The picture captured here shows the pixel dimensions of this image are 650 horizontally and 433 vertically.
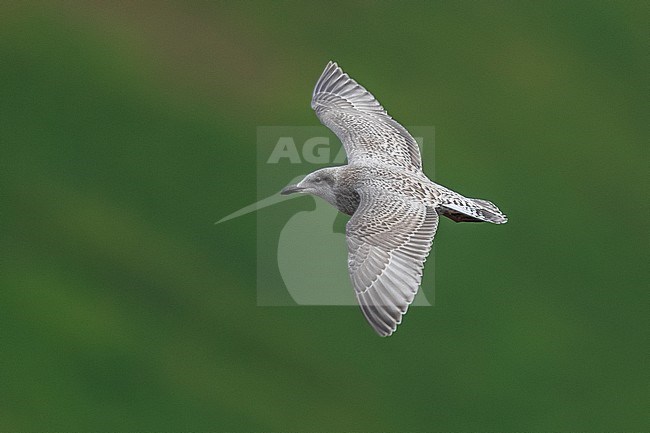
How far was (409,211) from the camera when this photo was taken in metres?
11.4

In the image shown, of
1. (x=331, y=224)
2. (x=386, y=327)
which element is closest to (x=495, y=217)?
(x=386, y=327)

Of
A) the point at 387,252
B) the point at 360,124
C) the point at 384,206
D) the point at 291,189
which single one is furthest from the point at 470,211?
the point at 360,124

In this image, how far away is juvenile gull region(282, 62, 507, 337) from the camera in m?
10.6

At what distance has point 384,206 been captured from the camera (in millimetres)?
11500

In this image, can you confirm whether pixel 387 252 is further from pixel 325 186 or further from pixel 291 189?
pixel 291 189

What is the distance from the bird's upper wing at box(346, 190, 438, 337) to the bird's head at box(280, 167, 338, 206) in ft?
2.28

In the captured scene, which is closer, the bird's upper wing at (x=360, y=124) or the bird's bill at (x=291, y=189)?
the bird's bill at (x=291, y=189)

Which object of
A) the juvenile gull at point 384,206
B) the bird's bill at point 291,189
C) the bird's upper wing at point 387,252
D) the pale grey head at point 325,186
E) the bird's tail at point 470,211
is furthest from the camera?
the bird's bill at point 291,189

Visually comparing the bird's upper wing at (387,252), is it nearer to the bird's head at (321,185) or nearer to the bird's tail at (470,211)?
Answer: the bird's tail at (470,211)

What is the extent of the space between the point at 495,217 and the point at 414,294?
152cm

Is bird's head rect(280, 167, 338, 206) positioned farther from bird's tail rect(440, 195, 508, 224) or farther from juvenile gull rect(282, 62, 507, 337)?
bird's tail rect(440, 195, 508, 224)

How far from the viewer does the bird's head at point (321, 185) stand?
12375 mm

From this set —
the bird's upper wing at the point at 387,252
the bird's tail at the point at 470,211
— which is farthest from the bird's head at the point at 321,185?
the bird's tail at the point at 470,211

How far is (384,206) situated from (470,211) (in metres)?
0.82
